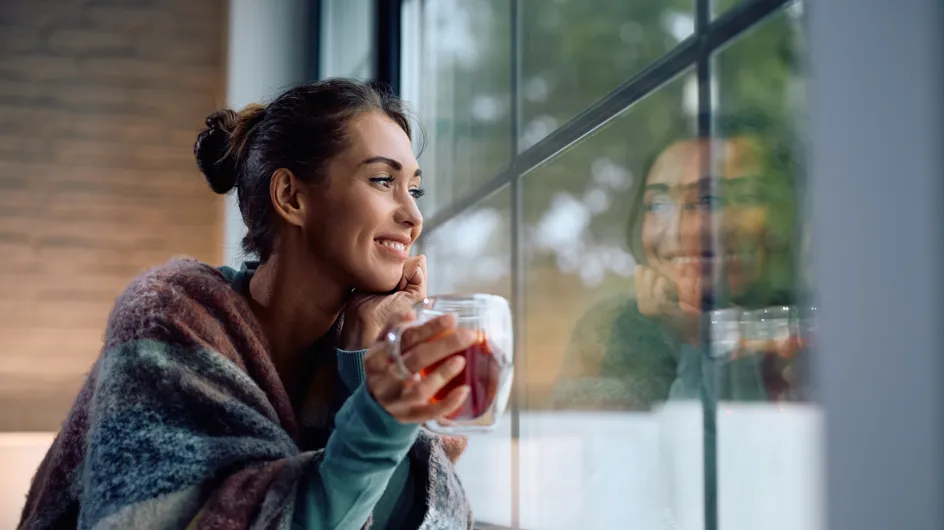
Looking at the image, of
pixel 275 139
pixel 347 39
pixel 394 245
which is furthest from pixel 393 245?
pixel 347 39

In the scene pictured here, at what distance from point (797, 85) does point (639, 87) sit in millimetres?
402

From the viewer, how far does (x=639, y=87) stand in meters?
1.34

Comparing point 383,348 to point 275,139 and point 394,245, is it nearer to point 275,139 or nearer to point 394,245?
point 394,245

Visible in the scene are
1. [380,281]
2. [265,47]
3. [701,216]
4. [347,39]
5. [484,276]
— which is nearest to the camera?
[701,216]

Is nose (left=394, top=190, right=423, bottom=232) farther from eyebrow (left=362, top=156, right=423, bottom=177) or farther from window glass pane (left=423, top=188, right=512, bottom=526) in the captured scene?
window glass pane (left=423, top=188, right=512, bottom=526)

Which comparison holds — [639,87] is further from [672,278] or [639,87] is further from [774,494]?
[774,494]

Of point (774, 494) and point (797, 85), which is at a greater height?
point (797, 85)

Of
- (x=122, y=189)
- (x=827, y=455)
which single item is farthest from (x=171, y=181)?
(x=827, y=455)

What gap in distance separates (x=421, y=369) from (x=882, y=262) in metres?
0.42

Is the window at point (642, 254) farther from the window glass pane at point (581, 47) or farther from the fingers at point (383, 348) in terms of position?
the fingers at point (383, 348)

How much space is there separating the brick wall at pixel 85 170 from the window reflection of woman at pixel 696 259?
2.25 meters

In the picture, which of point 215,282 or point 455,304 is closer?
point 455,304

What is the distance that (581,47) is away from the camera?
1.56 metres

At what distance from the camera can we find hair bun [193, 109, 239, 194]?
152 cm
